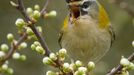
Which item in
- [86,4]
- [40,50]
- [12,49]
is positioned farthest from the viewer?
[86,4]

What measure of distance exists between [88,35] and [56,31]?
3.07 metres

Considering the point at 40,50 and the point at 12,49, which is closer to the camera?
the point at 40,50

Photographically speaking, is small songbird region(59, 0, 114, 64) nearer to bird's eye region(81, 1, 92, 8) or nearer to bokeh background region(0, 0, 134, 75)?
bird's eye region(81, 1, 92, 8)

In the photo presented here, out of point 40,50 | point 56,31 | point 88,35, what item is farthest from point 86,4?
point 56,31

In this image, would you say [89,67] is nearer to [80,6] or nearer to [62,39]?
[80,6]

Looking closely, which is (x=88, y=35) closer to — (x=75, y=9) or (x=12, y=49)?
(x=75, y=9)

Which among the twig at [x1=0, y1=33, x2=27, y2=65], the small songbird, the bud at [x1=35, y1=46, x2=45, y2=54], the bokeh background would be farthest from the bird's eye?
the bokeh background

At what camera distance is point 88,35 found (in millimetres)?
5062

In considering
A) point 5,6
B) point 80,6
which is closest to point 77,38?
point 80,6

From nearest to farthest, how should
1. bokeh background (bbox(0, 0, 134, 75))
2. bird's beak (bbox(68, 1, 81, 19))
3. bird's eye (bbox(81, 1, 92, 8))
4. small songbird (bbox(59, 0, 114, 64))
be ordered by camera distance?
1. bird's beak (bbox(68, 1, 81, 19))
2. bird's eye (bbox(81, 1, 92, 8))
3. small songbird (bbox(59, 0, 114, 64))
4. bokeh background (bbox(0, 0, 134, 75))

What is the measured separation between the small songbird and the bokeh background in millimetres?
1708

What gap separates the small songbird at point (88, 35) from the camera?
4957mm

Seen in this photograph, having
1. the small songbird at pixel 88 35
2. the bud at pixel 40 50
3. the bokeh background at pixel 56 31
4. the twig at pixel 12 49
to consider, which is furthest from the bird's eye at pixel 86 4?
the bokeh background at pixel 56 31

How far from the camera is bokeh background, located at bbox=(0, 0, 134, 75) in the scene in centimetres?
751
